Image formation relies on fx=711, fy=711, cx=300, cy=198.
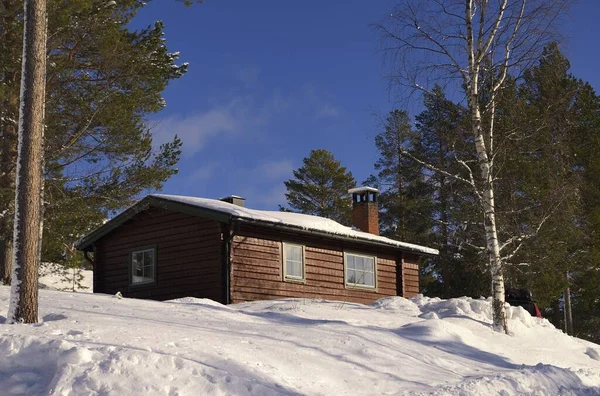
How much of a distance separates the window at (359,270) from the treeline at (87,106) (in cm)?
706

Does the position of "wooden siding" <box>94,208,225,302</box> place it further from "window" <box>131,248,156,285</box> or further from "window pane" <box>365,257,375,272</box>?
"window pane" <box>365,257,375,272</box>

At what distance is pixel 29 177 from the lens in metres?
10.8

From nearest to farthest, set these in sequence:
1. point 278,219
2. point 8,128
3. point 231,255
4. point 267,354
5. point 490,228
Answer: point 267,354, point 490,228, point 231,255, point 278,219, point 8,128

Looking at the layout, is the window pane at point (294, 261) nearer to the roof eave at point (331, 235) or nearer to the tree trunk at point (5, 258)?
the roof eave at point (331, 235)

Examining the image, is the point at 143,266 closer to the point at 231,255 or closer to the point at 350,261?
the point at 231,255

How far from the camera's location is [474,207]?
104 feet

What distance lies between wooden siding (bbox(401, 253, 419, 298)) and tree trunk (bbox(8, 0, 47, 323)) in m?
18.2

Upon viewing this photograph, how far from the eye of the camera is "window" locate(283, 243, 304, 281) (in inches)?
904

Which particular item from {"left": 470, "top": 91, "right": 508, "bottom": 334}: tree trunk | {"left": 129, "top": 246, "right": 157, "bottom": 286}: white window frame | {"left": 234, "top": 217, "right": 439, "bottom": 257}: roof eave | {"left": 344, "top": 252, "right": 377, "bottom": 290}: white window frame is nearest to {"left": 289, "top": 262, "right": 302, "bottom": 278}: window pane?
{"left": 234, "top": 217, "right": 439, "bottom": 257}: roof eave

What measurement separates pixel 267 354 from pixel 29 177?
14.9 feet

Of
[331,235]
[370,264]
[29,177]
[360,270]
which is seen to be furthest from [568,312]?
[29,177]

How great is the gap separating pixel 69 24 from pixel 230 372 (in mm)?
14430

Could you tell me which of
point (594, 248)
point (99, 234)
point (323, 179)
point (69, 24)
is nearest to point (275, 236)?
point (99, 234)

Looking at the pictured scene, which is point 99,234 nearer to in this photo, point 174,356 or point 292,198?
point 174,356
